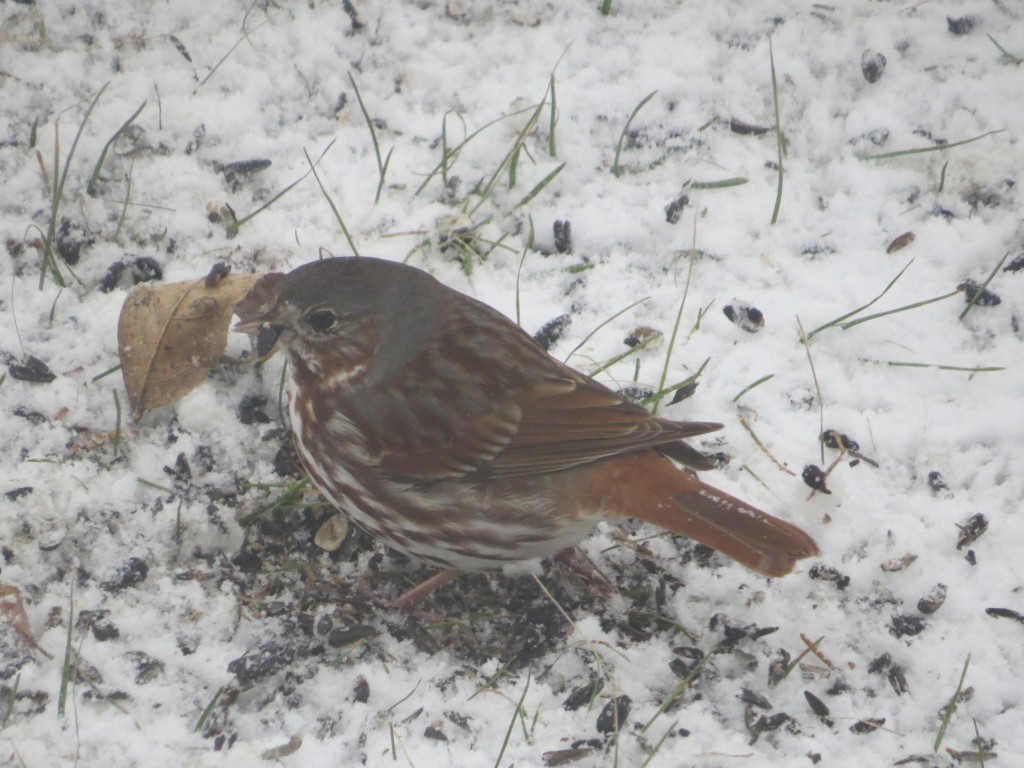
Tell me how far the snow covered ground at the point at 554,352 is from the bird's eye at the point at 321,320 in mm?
598

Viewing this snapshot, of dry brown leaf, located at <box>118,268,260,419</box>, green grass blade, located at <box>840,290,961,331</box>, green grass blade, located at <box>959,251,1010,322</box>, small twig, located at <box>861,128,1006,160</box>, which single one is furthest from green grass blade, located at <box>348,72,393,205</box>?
green grass blade, located at <box>959,251,1010,322</box>

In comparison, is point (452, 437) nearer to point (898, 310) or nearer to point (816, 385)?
point (816, 385)

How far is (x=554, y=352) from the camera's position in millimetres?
4270

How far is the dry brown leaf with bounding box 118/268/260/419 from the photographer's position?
155 inches

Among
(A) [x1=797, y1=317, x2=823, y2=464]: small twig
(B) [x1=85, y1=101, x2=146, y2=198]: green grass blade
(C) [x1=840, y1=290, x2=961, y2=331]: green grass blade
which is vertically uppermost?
(B) [x1=85, y1=101, x2=146, y2=198]: green grass blade

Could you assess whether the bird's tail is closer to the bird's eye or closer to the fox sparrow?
the fox sparrow

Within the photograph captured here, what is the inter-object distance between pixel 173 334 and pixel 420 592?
1.27 m

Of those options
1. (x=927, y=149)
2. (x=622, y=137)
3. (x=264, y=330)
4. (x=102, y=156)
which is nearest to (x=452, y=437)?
(x=264, y=330)

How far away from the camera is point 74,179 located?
4.47 meters

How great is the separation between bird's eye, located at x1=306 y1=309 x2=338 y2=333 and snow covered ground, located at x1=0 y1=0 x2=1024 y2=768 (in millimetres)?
598

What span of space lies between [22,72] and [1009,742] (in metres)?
4.38

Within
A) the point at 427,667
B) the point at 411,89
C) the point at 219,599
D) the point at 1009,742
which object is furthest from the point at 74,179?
the point at 1009,742

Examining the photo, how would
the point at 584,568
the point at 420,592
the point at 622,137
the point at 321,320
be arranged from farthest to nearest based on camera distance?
the point at 622,137 < the point at 584,568 < the point at 420,592 < the point at 321,320

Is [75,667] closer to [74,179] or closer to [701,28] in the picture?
[74,179]
